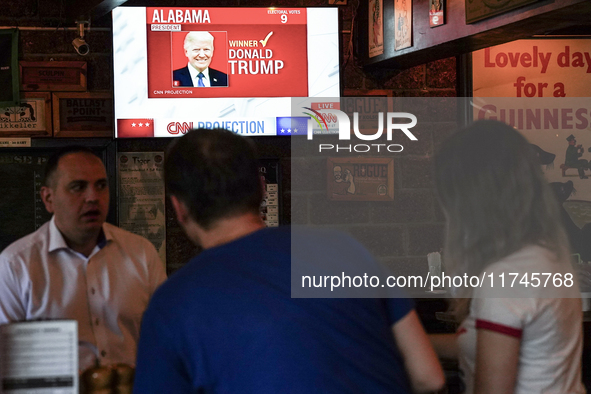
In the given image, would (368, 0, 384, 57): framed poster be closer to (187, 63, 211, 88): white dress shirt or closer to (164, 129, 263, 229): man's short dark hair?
(187, 63, 211, 88): white dress shirt

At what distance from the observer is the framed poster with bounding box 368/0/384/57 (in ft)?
9.69

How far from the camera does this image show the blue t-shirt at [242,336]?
3.27 feet

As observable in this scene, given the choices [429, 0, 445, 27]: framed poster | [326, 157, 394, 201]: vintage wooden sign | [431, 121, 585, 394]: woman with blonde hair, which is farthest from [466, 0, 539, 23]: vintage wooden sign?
[326, 157, 394, 201]: vintage wooden sign

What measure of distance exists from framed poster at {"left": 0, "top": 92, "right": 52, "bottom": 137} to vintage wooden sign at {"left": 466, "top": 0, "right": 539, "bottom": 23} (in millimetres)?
2069

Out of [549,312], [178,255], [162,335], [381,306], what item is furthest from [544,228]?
[178,255]

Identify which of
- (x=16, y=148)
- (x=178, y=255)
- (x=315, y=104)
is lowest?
(x=178, y=255)

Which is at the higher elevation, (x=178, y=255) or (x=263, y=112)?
(x=263, y=112)

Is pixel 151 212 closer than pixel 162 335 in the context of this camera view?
No

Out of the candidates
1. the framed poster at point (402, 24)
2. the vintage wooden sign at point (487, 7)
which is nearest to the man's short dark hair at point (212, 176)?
the vintage wooden sign at point (487, 7)

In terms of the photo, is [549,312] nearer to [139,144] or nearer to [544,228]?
[544,228]

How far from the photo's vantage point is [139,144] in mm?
3088

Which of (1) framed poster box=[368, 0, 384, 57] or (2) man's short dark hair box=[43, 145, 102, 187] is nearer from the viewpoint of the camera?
(2) man's short dark hair box=[43, 145, 102, 187]

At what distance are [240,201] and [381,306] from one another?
1.14 feet

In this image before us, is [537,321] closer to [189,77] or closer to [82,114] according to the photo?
[189,77]
